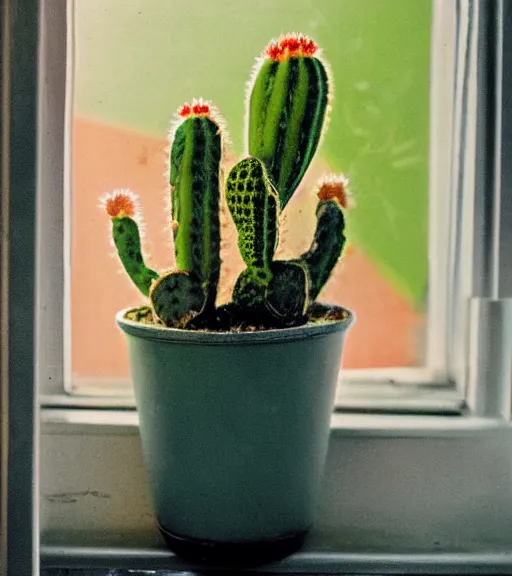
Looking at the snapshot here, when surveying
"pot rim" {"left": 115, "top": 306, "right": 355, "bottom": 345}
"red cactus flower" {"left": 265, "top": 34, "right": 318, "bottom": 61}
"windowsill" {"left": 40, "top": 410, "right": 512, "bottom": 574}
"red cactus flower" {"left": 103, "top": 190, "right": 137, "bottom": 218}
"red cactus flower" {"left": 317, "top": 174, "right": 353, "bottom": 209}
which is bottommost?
"windowsill" {"left": 40, "top": 410, "right": 512, "bottom": 574}

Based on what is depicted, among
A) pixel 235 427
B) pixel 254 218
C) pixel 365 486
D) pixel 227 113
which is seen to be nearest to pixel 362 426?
pixel 365 486

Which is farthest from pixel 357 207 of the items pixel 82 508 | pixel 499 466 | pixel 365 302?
pixel 82 508

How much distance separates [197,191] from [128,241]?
10 cm

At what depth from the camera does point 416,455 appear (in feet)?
2.53

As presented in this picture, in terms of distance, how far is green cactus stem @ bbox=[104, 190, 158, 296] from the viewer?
2.23ft

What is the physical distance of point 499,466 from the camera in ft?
2.51

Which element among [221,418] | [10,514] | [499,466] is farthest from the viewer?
[499,466]

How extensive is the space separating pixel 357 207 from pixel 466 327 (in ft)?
0.68

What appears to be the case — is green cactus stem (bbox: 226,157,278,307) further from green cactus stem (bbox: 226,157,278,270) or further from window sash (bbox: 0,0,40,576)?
window sash (bbox: 0,0,40,576)

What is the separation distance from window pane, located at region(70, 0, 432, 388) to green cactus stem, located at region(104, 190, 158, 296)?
0.38ft

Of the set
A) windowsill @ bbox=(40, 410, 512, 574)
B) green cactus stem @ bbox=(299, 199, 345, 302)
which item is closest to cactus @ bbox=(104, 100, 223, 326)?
green cactus stem @ bbox=(299, 199, 345, 302)

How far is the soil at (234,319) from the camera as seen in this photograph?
0.66 meters

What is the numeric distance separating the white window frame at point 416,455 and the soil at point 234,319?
0.15 meters

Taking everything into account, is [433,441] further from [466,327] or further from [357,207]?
[357,207]
